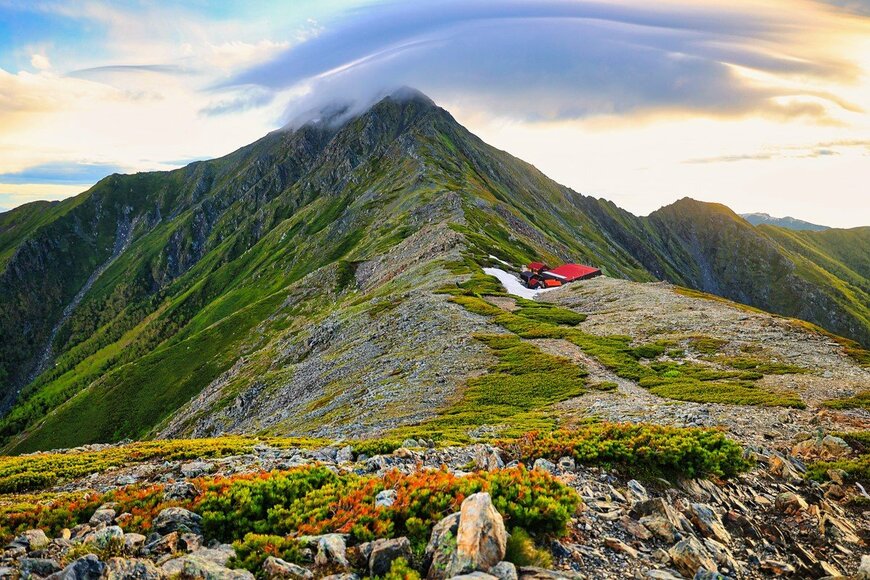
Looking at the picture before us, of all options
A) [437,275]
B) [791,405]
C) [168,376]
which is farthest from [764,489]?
[168,376]

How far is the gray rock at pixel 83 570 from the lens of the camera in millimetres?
8992

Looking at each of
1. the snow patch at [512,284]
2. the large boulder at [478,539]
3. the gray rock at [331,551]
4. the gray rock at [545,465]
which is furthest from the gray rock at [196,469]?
the snow patch at [512,284]

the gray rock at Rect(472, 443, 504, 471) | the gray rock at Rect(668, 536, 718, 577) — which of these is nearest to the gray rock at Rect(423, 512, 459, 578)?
the gray rock at Rect(668, 536, 718, 577)

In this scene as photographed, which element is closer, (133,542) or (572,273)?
(133,542)

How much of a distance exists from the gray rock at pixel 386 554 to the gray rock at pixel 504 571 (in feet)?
6.72

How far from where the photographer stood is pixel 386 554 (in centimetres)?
967

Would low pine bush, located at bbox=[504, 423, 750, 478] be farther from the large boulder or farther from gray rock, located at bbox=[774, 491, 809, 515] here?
the large boulder

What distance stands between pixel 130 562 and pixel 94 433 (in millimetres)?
160519

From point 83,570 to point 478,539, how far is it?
8.39 meters

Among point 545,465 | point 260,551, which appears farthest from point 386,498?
point 545,465

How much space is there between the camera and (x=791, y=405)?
2773cm

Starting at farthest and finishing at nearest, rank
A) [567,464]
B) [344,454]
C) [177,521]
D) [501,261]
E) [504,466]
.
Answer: [501,261], [344,454], [504,466], [567,464], [177,521]

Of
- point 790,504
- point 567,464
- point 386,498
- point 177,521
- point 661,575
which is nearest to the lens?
point 661,575

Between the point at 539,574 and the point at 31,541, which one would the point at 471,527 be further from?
the point at 31,541
